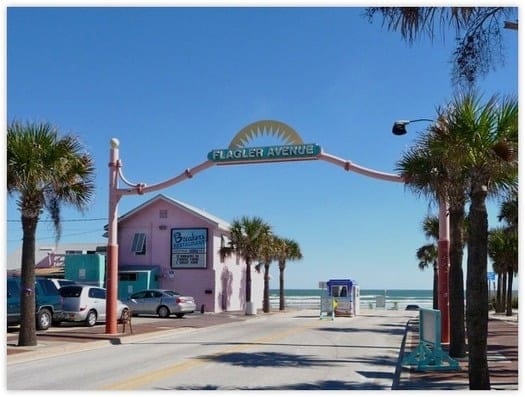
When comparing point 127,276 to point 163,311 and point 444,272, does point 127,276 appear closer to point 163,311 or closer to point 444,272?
point 163,311

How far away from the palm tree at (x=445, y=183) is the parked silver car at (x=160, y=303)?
19.5 metres

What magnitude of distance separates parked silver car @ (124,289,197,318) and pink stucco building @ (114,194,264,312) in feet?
20.9

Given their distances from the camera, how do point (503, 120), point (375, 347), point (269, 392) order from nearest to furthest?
1. point (503, 120)
2. point (269, 392)
3. point (375, 347)

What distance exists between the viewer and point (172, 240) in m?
42.1

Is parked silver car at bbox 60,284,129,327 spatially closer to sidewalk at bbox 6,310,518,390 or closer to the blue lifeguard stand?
sidewalk at bbox 6,310,518,390

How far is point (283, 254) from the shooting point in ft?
159

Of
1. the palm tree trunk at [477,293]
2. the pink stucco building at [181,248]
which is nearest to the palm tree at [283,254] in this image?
the pink stucco building at [181,248]

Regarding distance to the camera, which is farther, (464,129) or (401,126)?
(401,126)

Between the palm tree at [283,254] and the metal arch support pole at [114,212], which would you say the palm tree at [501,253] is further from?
the metal arch support pole at [114,212]

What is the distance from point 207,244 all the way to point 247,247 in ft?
8.20

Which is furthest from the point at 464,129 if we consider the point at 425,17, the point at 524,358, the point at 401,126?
the point at 401,126

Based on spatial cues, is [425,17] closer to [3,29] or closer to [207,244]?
[3,29]

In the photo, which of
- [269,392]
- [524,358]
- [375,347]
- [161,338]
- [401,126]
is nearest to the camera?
[524,358]

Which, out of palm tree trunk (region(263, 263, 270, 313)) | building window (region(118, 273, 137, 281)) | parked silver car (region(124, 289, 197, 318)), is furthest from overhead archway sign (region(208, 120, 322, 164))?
palm tree trunk (region(263, 263, 270, 313))
